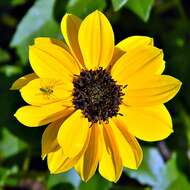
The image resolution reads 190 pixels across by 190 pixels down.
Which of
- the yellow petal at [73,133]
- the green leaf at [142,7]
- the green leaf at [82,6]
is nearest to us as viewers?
the yellow petal at [73,133]

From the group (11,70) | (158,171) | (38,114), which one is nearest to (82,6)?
(11,70)

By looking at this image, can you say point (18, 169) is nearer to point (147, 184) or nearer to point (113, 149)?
point (147, 184)

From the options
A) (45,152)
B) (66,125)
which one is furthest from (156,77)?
(45,152)

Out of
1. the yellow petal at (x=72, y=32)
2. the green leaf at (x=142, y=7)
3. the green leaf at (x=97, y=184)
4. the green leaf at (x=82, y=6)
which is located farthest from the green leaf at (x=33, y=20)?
the green leaf at (x=97, y=184)

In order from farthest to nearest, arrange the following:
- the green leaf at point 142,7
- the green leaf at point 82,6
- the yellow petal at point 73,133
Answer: the green leaf at point 82,6, the green leaf at point 142,7, the yellow petal at point 73,133

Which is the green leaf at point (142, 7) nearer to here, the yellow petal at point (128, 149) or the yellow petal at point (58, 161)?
the yellow petal at point (128, 149)

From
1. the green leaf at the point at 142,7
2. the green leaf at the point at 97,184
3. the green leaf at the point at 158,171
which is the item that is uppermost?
the green leaf at the point at 142,7
